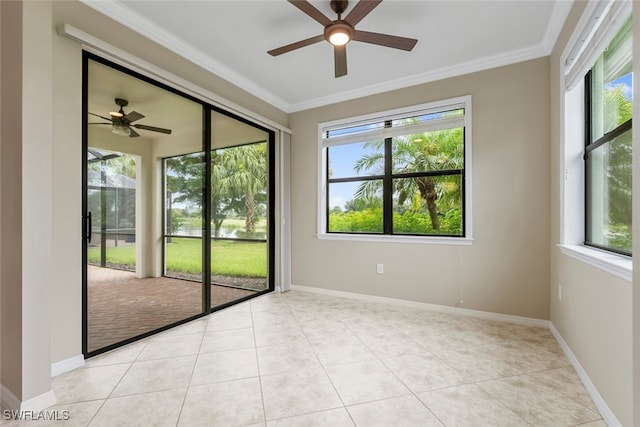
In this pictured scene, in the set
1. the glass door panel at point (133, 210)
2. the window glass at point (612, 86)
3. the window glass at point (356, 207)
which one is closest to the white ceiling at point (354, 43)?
the glass door panel at point (133, 210)

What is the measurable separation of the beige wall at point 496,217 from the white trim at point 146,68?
174 centimetres

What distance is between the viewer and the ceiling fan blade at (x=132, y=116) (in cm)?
248

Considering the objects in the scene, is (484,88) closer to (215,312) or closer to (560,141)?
(560,141)

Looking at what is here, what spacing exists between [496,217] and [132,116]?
3643mm

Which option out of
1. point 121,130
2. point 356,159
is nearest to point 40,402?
point 121,130

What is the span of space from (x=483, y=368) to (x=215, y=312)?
2635 mm

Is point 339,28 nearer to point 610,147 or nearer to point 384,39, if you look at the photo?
point 384,39

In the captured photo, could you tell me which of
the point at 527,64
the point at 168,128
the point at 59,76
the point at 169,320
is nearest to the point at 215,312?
the point at 169,320

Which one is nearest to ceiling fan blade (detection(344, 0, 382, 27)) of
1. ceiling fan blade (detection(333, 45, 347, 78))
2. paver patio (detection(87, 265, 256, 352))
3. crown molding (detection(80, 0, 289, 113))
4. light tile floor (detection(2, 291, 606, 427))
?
ceiling fan blade (detection(333, 45, 347, 78))

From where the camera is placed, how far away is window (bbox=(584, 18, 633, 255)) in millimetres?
1652

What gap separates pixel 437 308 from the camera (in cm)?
334

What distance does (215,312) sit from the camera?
3271 millimetres

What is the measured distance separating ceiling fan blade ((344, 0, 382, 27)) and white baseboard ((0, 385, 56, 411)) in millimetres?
3017

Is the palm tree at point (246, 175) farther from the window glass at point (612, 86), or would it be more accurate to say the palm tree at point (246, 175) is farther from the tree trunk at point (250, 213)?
the window glass at point (612, 86)
